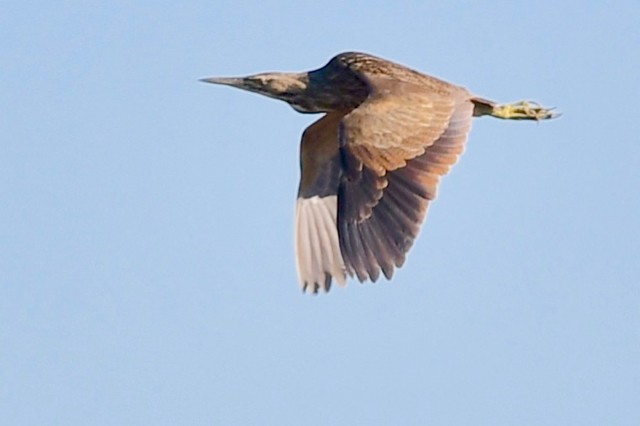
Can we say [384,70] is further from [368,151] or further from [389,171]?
[389,171]

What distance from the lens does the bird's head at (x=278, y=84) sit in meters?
13.3

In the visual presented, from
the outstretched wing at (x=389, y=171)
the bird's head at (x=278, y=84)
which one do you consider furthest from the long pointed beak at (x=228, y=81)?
the outstretched wing at (x=389, y=171)

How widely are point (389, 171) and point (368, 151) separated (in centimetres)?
20

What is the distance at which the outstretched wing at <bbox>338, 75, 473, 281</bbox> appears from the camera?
10773 millimetres

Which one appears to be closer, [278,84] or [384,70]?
[384,70]

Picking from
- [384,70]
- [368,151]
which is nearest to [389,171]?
[368,151]

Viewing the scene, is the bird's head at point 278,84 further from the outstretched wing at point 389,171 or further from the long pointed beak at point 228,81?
the outstretched wing at point 389,171

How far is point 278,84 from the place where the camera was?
13414 millimetres

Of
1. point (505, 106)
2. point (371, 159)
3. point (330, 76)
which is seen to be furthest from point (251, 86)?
point (371, 159)

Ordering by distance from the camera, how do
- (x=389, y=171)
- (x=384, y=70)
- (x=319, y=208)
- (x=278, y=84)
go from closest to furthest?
1. (x=389, y=171)
2. (x=384, y=70)
3. (x=319, y=208)
4. (x=278, y=84)

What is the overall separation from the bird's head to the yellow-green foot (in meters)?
1.24

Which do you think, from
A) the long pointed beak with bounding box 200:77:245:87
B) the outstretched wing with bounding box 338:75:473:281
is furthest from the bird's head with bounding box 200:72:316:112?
the outstretched wing with bounding box 338:75:473:281

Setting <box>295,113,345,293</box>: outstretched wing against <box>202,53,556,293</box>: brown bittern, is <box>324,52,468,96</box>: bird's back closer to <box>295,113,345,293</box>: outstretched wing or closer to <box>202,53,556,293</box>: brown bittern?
<box>202,53,556,293</box>: brown bittern

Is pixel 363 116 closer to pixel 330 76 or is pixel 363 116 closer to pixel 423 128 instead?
pixel 423 128
